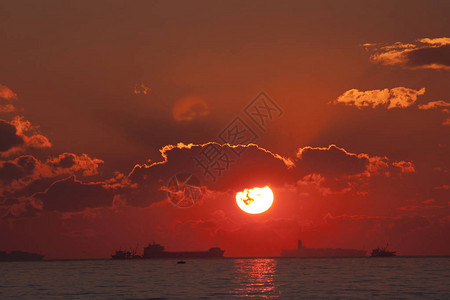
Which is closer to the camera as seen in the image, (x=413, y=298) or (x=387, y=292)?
(x=413, y=298)

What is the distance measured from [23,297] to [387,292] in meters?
80.3

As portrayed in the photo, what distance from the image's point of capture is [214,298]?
10625 cm

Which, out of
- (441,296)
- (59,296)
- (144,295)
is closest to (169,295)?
(144,295)

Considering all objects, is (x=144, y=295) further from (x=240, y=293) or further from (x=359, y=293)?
(x=359, y=293)

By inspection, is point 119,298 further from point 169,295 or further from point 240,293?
point 240,293

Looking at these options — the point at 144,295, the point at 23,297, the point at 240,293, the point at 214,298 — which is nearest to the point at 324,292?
the point at 240,293

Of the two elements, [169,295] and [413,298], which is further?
[169,295]

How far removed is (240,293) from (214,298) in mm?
13753

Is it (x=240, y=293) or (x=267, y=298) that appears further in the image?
(x=240, y=293)

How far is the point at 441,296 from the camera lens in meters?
112

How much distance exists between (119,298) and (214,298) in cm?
1978

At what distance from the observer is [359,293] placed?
11462cm

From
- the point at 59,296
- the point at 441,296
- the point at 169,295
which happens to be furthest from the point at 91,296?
the point at 441,296

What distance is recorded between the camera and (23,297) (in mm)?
115875
